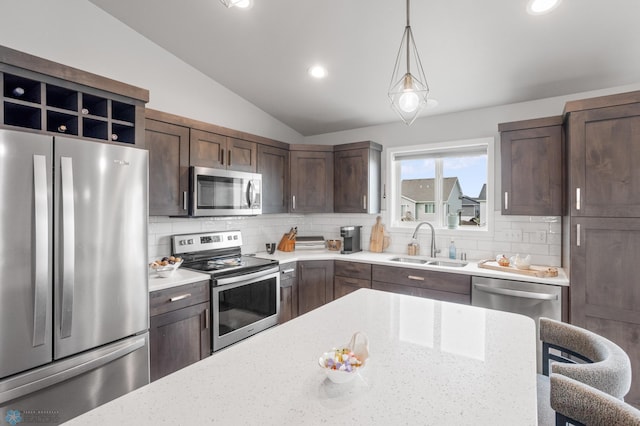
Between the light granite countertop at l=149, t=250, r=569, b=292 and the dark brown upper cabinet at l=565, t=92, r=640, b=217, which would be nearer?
the dark brown upper cabinet at l=565, t=92, r=640, b=217

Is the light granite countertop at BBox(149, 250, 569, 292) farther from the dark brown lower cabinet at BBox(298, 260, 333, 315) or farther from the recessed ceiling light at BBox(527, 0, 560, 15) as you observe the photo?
the recessed ceiling light at BBox(527, 0, 560, 15)

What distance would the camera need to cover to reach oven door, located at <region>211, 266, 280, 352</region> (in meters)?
2.60

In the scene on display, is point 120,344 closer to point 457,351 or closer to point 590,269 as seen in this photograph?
point 457,351

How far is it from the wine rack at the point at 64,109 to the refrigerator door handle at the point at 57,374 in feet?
4.09

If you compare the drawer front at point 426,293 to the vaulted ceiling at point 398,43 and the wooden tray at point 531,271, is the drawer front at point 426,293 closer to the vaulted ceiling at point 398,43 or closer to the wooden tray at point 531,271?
the wooden tray at point 531,271

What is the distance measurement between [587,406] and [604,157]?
6.55ft

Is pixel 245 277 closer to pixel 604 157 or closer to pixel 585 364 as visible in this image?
pixel 585 364

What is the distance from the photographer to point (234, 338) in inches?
108

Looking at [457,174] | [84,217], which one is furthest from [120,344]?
[457,174]

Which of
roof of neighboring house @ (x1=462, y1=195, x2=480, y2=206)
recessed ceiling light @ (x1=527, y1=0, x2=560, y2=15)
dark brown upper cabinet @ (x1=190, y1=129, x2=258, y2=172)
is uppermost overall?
recessed ceiling light @ (x1=527, y1=0, x2=560, y2=15)

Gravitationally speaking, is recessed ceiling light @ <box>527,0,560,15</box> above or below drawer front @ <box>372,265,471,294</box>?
above

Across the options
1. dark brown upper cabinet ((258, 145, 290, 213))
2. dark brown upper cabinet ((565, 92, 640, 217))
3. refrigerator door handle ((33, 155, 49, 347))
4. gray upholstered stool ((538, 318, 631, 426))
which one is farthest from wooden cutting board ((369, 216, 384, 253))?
refrigerator door handle ((33, 155, 49, 347))

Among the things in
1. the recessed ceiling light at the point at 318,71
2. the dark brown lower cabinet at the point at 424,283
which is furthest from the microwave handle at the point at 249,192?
the dark brown lower cabinet at the point at 424,283

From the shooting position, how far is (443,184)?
360 centimetres
